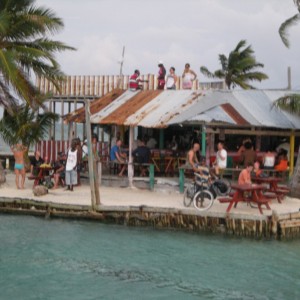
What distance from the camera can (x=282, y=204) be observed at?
68.0 ft

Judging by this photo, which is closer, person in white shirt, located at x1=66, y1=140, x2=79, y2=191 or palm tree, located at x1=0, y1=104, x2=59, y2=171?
person in white shirt, located at x1=66, y1=140, x2=79, y2=191

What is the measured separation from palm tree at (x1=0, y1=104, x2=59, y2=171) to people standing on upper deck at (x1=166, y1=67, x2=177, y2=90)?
534 cm

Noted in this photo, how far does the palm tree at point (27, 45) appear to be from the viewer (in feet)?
80.2

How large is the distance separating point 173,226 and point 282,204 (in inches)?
134

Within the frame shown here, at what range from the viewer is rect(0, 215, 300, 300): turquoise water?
14227 mm

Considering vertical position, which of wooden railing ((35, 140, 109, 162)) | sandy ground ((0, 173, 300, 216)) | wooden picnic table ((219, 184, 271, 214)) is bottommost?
sandy ground ((0, 173, 300, 216))

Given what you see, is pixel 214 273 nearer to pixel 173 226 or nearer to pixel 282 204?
pixel 173 226

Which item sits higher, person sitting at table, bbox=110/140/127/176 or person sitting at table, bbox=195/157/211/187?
person sitting at table, bbox=110/140/127/176

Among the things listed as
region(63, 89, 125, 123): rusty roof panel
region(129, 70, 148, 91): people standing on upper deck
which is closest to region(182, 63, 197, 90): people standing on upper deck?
region(129, 70, 148, 91): people standing on upper deck

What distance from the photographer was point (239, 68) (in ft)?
131

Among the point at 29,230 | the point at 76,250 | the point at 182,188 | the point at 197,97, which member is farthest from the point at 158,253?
the point at 197,97

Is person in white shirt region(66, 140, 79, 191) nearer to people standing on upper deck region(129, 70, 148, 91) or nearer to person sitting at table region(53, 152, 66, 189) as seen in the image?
person sitting at table region(53, 152, 66, 189)

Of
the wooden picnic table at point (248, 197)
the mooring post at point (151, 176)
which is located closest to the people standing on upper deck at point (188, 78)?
the mooring post at point (151, 176)

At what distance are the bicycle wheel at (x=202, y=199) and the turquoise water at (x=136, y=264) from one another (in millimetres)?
928
